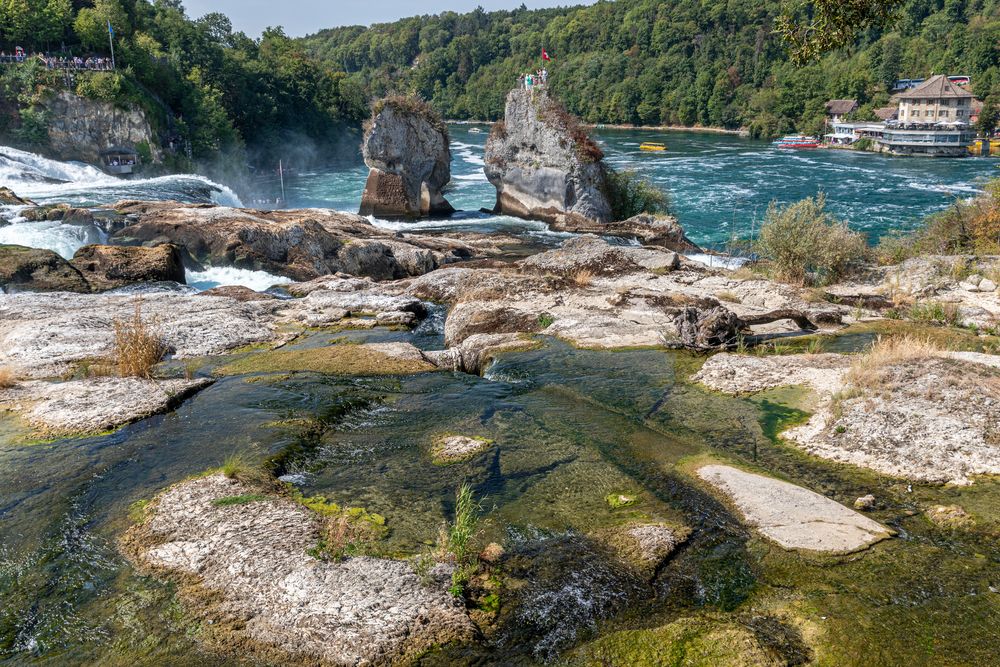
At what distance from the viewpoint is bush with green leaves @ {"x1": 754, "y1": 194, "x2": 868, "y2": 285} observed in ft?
81.8

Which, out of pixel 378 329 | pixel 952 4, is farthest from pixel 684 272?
pixel 952 4

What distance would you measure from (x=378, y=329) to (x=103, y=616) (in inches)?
510

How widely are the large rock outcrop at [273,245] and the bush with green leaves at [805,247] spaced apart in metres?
15.4

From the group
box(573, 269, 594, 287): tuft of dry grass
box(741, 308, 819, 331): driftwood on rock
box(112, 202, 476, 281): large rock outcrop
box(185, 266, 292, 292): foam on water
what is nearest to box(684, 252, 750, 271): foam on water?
box(573, 269, 594, 287): tuft of dry grass

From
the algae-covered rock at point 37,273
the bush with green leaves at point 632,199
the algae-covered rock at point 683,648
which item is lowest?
the algae-covered rock at point 683,648

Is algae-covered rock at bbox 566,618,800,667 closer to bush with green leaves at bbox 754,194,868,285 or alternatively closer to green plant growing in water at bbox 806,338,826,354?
green plant growing in water at bbox 806,338,826,354

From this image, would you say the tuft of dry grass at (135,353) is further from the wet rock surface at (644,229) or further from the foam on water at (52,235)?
the wet rock surface at (644,229)

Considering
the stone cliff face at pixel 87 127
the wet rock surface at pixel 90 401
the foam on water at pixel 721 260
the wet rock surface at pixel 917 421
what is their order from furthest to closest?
the stone cliff face at pixel 87 127
the foam on water at pixel 721 260
the wet rock surface at pixel 90 401
the wet rock surface at pixel 917 421

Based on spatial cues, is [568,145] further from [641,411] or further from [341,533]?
[341,533]

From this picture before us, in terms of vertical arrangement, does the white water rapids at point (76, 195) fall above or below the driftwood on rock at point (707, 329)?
above

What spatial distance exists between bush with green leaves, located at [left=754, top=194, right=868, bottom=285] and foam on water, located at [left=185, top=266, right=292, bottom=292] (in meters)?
19.5

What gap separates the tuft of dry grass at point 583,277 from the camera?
922 inches

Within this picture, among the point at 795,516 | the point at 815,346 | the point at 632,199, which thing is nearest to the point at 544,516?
the point at 795,516

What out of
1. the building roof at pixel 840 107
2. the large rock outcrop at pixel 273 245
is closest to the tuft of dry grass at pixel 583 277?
the large rock outcrop at pixel 273 245
